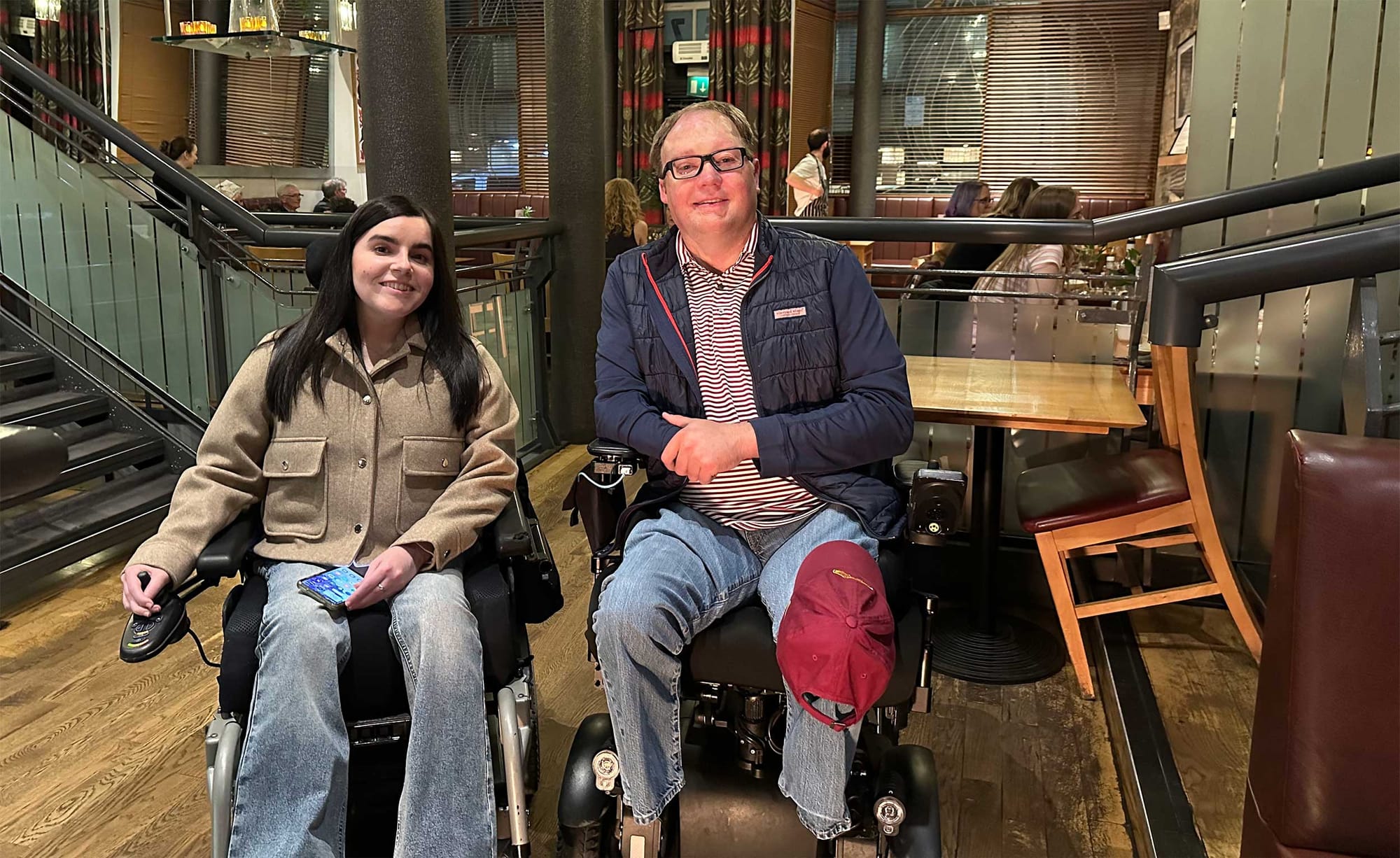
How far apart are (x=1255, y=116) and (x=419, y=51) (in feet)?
8.64

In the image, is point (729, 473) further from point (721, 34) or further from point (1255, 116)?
point (721, 34)

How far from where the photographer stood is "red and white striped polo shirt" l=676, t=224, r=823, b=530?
198cm

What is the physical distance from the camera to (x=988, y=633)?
297cm

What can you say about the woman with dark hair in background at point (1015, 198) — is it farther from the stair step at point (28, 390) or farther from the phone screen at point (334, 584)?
the stair step at point (28, 390)

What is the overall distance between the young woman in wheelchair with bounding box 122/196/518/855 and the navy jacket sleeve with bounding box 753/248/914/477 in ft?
1.77

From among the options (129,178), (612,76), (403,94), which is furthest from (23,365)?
(612,76)

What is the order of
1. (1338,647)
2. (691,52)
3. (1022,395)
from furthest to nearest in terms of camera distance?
(691,52) < (1022,395) < (1338,647)

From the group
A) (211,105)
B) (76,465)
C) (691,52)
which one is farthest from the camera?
(211,105)

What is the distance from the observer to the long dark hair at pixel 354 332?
6.42 feet

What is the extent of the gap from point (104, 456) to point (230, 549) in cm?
251

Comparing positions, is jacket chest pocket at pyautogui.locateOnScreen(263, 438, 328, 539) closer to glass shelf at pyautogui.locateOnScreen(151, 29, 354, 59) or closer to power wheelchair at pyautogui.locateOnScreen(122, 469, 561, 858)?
power wheelchair at pyautogui.locateOnScreen(122, 469, 561, 858)

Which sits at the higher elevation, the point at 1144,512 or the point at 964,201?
the point at 964,201

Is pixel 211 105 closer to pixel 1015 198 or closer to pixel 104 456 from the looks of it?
pixel 104 456

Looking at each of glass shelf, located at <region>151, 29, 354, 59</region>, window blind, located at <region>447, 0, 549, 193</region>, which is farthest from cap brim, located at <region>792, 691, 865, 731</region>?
window blind, located at <region>447, 0, 549, 193</region>
